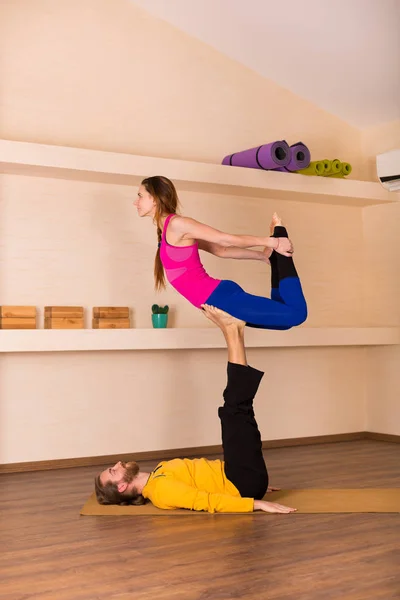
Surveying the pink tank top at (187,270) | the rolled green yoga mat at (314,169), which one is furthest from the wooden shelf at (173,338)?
the rolled green yoga mat at (314,169)

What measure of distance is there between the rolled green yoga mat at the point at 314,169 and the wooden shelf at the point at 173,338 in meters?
1.14

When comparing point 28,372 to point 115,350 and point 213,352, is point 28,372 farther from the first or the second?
point 213,352

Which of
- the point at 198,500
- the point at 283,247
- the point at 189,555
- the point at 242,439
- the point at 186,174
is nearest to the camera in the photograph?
the point at 189,555

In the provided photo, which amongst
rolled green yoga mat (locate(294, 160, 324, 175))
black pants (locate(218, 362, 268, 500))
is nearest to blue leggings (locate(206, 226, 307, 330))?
black pants (locate(218, 362, 268, 500))

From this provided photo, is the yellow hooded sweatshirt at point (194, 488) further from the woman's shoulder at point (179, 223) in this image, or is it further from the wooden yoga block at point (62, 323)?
the wooden yoga block at point (62, 323)

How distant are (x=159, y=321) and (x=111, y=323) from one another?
1.15 ft

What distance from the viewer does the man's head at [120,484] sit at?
12.3 ft

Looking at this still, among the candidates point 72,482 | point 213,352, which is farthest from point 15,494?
point 213,352

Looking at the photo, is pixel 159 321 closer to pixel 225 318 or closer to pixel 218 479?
pixel 225 318

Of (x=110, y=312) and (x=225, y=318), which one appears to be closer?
(x=225, y=318)

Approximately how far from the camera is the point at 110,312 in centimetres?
511

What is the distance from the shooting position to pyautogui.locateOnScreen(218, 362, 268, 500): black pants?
12.3 feet

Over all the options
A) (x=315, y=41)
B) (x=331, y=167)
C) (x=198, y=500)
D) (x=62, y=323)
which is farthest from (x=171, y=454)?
(x=315, y=41)

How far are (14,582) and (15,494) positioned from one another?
1599mm
